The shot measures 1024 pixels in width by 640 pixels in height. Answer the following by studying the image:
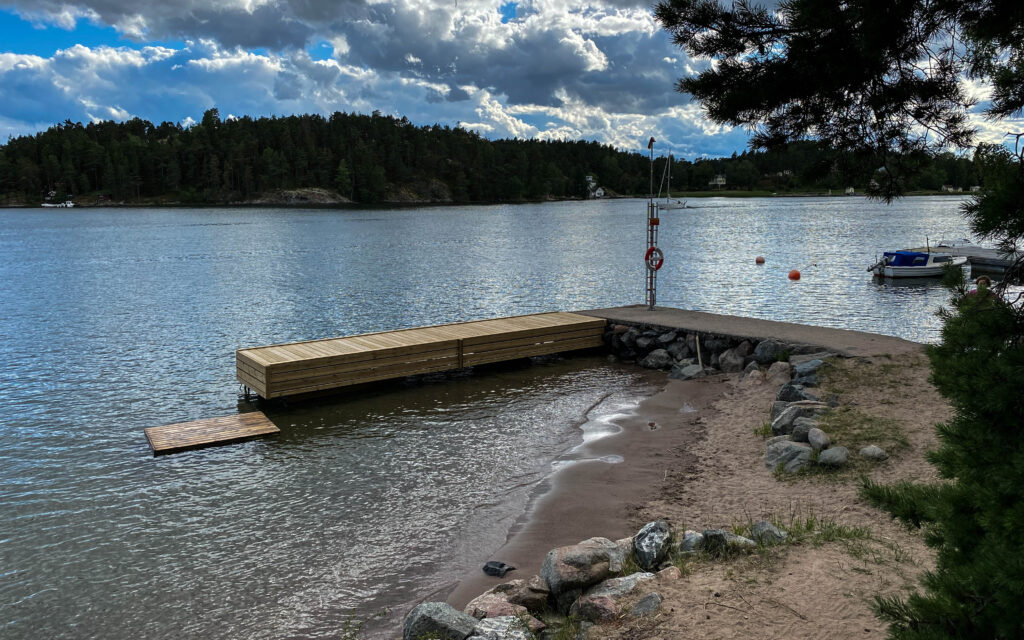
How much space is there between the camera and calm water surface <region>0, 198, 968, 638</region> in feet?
28.8

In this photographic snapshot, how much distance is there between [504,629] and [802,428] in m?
6.94

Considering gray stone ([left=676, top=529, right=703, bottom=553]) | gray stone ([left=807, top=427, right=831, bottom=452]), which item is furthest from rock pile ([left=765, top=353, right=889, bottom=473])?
gray stone ([left=676, top=529, right=703, bottom=553])

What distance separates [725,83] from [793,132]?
74 cm

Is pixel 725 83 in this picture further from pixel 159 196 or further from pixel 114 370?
pixel 159 196

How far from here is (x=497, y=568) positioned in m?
8.78

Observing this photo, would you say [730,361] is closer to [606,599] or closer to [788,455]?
[788,455]

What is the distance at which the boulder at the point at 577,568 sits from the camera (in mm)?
7258

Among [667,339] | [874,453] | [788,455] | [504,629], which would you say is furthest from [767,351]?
[504,629]

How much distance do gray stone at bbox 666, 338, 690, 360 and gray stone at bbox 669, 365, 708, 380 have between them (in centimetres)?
118

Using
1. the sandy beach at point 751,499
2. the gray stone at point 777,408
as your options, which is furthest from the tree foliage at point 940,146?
the gray stone at point 777,408

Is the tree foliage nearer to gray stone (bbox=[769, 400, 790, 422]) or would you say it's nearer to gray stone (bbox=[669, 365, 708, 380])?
gray stone (bbox=[769, 400, 790, 422])

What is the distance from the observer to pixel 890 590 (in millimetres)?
6207

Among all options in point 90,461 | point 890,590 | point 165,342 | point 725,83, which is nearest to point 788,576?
point 890,590

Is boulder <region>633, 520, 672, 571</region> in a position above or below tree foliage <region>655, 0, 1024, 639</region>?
below
